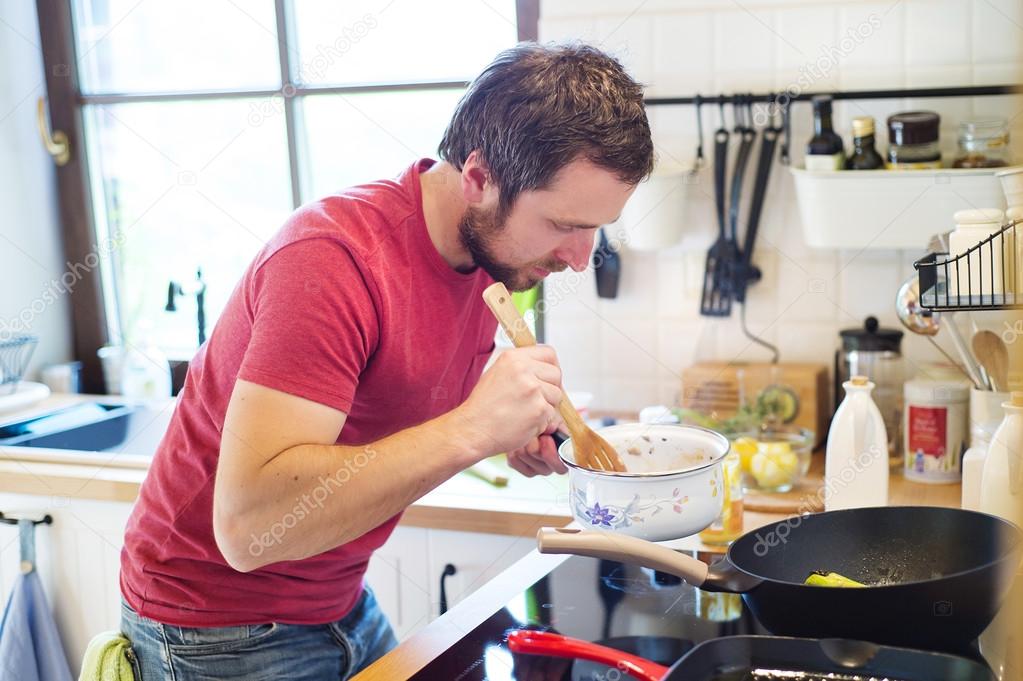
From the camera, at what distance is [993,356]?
1.55 metres

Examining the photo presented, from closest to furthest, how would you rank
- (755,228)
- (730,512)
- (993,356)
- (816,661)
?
1. (816,661)
2. (730,512)
3. (993,356)
4. (755,228)

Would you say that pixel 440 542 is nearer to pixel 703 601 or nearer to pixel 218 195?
pixel 703 601

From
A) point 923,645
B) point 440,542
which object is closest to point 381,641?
point 440,542

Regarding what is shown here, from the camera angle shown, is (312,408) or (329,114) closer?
(312,408)

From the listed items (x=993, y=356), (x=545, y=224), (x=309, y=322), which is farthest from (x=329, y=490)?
(x=993, y=356)

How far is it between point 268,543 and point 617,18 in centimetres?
134

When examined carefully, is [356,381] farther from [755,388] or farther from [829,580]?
[755,388]

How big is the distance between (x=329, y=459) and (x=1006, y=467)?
2.49 feet

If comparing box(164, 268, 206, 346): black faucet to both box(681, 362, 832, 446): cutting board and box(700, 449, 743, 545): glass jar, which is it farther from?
box(700, 449, 743, 545): glass jar

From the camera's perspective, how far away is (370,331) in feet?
3.68

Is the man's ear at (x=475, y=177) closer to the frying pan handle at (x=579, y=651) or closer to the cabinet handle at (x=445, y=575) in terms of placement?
the frying pan handle at (x=579, y=651)

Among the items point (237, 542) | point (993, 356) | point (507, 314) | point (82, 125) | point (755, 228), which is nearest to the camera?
point (237, 542)

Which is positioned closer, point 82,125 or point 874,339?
point 874,339

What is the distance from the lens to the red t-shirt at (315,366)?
3.42ft
